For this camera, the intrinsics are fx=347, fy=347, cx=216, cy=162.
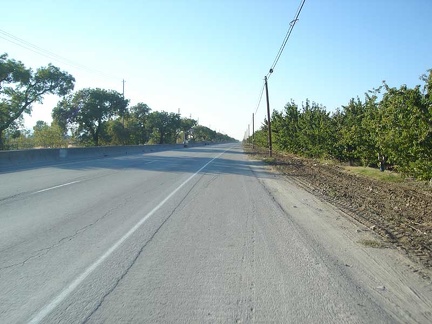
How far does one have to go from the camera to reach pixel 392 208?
9711mm

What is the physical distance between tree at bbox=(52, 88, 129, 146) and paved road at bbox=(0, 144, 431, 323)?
54807 millimetres

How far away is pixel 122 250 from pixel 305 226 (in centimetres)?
396

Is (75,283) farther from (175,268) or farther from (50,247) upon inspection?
(50,247)

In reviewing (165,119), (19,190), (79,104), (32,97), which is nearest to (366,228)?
(19,190)

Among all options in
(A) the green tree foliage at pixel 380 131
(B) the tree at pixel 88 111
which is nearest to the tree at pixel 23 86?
(B) the tree at pixel 88 111

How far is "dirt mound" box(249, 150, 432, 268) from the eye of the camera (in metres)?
6.39

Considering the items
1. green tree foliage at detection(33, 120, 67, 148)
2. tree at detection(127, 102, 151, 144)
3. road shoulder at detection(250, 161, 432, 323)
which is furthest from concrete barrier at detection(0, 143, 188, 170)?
tree at detection(127, 102, 151, 144)

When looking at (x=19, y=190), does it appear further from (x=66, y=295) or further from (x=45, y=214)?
(x=66, y=295)

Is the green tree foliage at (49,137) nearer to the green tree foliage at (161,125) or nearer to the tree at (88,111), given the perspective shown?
the tree at (88,111)

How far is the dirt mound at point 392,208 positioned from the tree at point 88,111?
53.1 metres

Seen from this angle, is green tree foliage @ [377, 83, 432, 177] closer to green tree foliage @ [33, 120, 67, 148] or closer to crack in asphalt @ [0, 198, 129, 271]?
crack in asphalt @ [0, 198, 129, 271]

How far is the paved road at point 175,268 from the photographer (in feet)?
12.0

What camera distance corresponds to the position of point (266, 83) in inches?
1378

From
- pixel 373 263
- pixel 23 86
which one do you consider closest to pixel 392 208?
pixel 373 263
